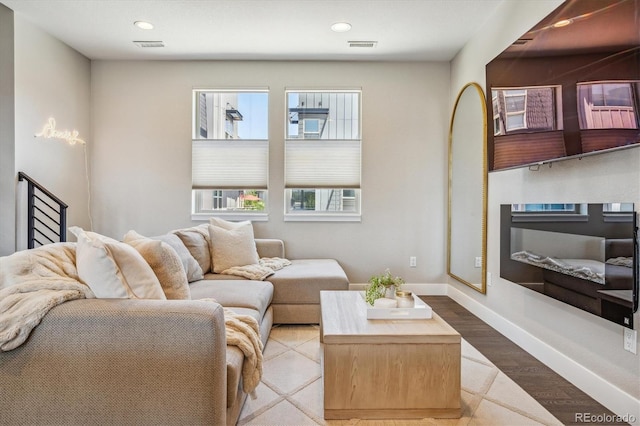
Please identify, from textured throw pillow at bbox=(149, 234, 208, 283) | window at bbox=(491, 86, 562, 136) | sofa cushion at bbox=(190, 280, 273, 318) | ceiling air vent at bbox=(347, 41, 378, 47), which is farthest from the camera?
ceiling air vent at bbox=(347, 41, 378, 47)

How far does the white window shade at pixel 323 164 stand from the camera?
4.29 meters

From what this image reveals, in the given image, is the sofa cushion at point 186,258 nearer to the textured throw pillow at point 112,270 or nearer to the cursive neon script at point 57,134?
the textured throw pillow at point 112,270

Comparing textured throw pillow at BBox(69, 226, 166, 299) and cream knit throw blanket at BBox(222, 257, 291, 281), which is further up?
textured throw pillow at BBox(69, 226, 166, 299)

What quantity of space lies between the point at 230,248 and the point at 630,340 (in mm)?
2951

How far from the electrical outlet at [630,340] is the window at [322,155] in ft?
9.14

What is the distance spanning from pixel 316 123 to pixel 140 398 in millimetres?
3629

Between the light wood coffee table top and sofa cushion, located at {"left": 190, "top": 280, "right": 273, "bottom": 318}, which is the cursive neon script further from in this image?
the light wood coffee table top

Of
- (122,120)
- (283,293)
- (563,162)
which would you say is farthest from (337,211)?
(122,120)

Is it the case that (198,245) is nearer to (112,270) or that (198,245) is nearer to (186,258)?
(186,258)

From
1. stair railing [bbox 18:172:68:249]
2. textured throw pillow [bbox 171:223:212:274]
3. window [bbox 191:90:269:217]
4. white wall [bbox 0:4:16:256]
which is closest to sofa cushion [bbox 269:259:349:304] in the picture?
textured throw pillow [bbox 171:223:212:274]

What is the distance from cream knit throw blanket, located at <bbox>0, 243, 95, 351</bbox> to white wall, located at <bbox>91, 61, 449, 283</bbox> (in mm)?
2761

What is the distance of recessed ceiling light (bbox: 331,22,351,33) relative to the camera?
3373 mm

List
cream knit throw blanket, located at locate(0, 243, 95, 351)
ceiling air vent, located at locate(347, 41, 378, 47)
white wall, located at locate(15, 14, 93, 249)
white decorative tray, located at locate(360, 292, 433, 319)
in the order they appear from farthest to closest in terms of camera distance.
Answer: ceiling air vent, located at locate(347, 41, 378, 47)
white wall, located at locate(15, 14, 93, 249)
white decorative tray, located at locate(360, 292, 433, 319)
cream knit throw blanket, located at locate(0, 243, 95, 351)

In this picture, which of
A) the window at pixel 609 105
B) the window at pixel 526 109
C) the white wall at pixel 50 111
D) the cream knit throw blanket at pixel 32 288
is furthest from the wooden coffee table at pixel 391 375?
the white wall at pixel 50 111
